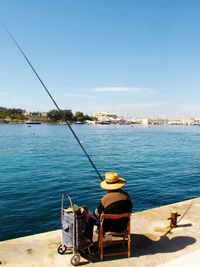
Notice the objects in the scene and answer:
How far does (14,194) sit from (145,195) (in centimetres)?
780

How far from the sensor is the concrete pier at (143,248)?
20.0 ft

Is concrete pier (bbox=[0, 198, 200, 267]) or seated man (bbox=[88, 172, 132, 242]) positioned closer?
concrete pier (bbox=[0, 198, 200, 267])

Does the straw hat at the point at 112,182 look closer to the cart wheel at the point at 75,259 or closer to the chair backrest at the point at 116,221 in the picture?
the chair backrest at the point at 116,221

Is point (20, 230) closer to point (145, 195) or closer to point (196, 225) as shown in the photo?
point (196, 225)

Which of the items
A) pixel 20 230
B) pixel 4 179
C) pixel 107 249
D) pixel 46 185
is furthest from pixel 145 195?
pixel 107 249

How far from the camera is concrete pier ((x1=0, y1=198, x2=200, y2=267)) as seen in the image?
609 centimetres

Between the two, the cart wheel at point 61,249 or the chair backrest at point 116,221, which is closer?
the chair backrest at point 116,221

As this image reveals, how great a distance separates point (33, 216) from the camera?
14.5 metres

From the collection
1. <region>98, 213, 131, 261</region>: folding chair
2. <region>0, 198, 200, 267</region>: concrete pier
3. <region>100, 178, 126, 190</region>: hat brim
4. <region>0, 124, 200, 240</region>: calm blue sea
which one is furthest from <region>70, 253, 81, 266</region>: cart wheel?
<region>0, 124, 200, 240</region>: calm blue sea

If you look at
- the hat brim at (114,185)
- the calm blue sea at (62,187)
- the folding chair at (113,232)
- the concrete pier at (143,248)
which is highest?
the hat brim at (114,185)

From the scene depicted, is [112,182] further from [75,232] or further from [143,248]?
[143,248]

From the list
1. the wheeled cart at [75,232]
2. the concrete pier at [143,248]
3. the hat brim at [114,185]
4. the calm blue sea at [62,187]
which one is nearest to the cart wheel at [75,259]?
the wheeled cart at [75,232]

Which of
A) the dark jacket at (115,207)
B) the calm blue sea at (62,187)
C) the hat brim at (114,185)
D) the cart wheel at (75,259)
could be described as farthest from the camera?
the calm blue sea at (62,187)

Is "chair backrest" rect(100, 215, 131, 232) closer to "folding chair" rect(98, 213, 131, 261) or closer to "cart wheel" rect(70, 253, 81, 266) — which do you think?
"folding chair" rect(98, 213, 131, 261)
